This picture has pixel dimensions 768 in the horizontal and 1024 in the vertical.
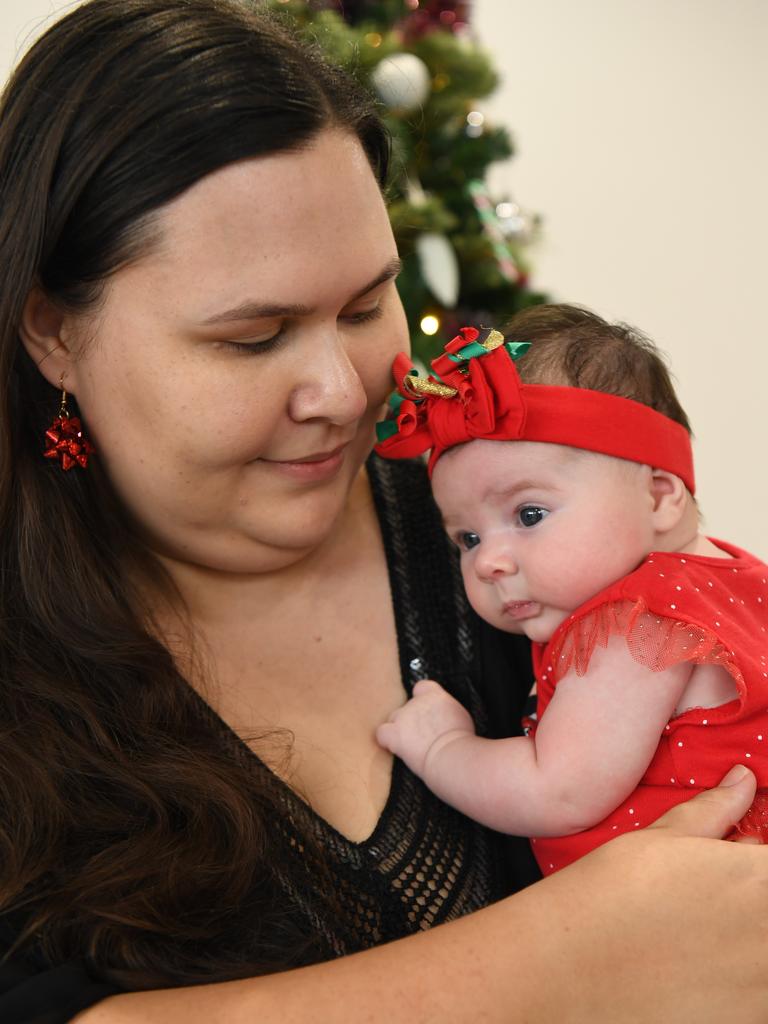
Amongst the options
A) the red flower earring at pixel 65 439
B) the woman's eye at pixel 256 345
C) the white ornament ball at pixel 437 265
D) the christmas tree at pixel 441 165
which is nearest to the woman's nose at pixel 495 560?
the woman's eye at pixel 256 345

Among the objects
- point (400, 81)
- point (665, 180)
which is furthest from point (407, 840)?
point (665, 180)

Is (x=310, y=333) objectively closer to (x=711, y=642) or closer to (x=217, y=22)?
(x=217, y=22)

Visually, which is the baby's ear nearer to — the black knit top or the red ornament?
the black knit top

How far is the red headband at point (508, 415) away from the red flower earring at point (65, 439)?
0.35 metres

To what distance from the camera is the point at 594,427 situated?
128 centimetres

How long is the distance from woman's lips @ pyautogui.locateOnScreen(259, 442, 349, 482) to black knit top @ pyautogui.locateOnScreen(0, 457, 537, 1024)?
0.84 feet

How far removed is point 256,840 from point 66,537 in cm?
41

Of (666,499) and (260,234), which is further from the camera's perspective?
(666,499)

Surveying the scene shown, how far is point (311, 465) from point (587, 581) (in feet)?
1.14

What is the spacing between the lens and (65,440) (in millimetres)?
1351

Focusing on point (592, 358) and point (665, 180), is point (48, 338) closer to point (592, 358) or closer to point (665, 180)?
point (592, 358)

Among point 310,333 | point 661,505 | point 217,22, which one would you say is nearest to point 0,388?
point 310,333

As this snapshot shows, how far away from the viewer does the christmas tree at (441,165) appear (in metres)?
2.57

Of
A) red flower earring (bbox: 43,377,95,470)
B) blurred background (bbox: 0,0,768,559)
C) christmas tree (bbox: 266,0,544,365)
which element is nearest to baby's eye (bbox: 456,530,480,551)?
red flower earring (bbox: 43,377,95,470)
